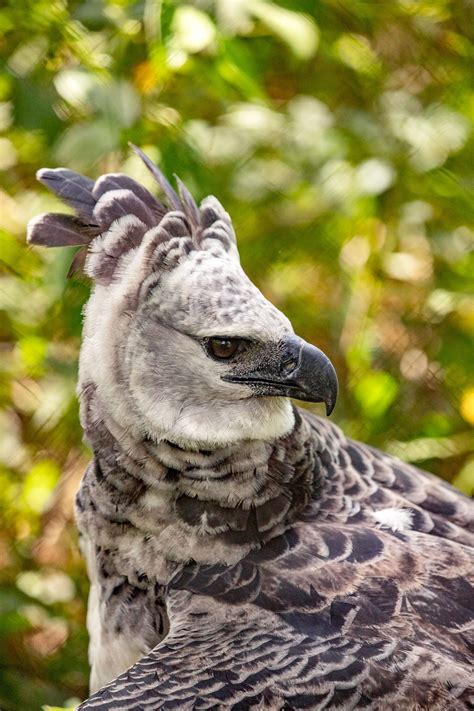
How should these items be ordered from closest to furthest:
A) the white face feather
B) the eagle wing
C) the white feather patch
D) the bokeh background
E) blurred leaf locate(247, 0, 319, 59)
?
1. the eagle wing
2. the white face feather
3. the white feather patch
4. blurred leaf locate(247, 0, 319, 59)
5. the bokeh background

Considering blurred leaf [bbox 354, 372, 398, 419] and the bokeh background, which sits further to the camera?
blurred leaf [bbox 354, 372, 398, 419]

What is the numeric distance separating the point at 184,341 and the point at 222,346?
6 centimetres

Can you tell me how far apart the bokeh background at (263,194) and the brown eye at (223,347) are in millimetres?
431

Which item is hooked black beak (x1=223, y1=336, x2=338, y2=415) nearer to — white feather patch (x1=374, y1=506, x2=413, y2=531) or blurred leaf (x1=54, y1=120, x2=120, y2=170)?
white feather patch (x1=374, y1=506, x2=413, y2=531)

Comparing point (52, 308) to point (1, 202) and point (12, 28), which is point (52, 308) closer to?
point (1, 202)

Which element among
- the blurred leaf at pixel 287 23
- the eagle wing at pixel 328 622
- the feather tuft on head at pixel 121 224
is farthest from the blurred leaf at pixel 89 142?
the eagle wing at pixel 328 622

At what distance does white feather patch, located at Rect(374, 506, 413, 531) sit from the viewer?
64.0 inches

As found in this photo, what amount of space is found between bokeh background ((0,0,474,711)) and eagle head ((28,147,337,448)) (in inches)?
10.6

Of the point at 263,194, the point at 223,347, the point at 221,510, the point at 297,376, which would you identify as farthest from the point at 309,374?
the point at 263,194

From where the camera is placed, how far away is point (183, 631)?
1.47m

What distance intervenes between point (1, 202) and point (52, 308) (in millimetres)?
399

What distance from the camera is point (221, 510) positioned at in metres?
1.55

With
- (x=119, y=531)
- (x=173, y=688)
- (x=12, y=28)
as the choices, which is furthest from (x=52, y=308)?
(x=173, y=688)

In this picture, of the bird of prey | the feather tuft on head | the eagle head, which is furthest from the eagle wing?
the feather tuft on head
